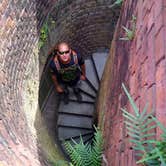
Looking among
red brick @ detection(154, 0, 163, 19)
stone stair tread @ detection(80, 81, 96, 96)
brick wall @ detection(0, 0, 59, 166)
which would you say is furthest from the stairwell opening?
red brick @ detection(154, 0, 163, 19)

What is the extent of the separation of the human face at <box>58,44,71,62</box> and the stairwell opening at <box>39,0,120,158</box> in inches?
12.8

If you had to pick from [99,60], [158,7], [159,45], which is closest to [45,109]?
[99,60]

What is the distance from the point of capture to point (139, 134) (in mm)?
1914

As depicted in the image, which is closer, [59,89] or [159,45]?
[159,45]

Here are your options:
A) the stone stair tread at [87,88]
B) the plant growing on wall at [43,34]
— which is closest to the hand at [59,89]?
the stone stair tread at [87,88]

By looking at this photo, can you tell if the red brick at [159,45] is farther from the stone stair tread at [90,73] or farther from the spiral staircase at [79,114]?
the stone stair tread at [90,73]

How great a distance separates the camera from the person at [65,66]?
5566 millimetres

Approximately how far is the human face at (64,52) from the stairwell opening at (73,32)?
0.33m

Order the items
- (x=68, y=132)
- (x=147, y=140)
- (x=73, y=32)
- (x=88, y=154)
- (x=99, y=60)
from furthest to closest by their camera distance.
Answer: (x=99, y=60) < (x=68, y=132) < (x=73, y=32) < (x=88, y=154) < (x=147, y=140)

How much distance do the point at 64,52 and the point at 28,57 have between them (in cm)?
73

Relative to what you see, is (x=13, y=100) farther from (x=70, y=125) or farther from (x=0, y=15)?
(x=70, y=125)

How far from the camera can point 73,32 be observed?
6.88 metres

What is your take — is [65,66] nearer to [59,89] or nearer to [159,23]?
[59,89]

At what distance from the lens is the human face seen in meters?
5.51
